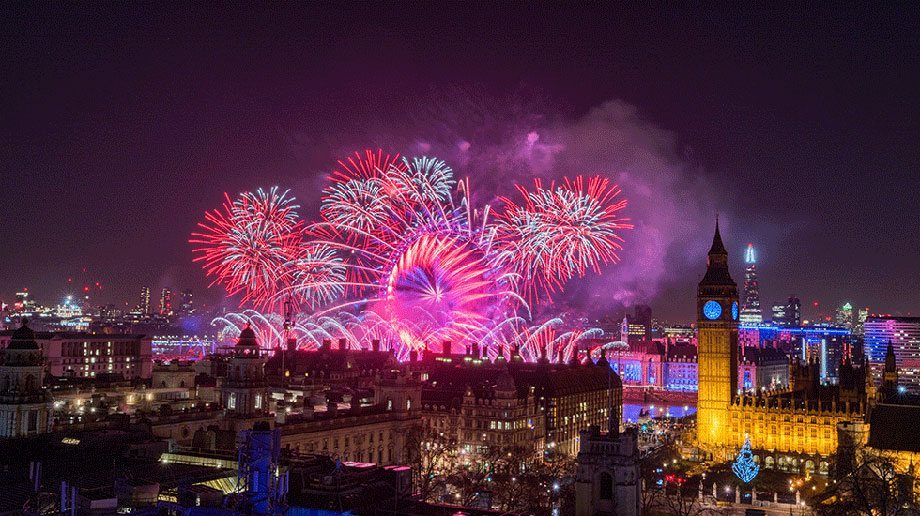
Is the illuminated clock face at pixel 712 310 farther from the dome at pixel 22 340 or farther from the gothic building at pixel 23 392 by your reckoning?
the dome at pixel 22 340

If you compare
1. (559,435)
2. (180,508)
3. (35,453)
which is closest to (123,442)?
(35,453)

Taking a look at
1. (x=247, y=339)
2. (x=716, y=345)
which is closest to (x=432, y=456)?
(x=247, y=339)

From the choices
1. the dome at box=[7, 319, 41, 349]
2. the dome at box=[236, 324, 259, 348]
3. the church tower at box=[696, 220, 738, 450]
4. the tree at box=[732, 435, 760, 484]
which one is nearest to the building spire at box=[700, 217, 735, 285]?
the church tower at box=[696, 220, 738, 450]

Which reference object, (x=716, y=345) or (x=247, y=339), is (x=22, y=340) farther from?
(x=716, y=345)

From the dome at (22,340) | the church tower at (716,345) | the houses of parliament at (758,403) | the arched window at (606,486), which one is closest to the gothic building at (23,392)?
the dome at (22,340)

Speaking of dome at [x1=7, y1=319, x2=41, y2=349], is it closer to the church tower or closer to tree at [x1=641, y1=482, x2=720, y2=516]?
tree at [x1=641, y1=482, x2=720, y2=516]

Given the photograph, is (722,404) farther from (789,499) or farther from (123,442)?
(123,442)
